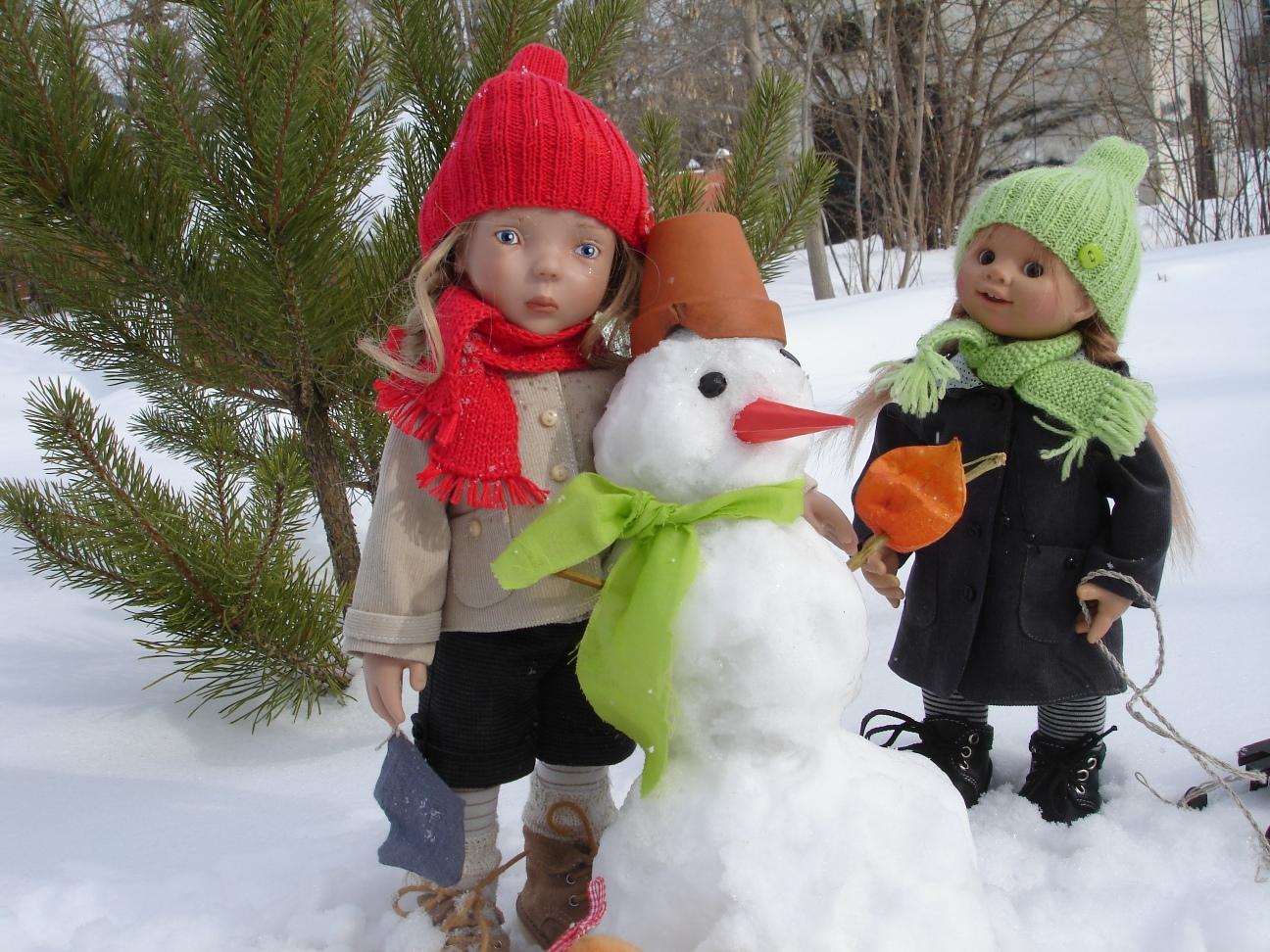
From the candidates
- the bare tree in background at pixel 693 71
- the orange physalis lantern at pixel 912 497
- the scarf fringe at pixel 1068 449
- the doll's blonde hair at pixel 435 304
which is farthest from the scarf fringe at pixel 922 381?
the bare tree in background at pixel 693 71

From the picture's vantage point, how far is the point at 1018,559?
1.58 meters

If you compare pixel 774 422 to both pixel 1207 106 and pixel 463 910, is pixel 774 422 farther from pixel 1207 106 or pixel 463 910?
pixel 1207 106

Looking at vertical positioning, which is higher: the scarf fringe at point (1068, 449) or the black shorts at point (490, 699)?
the scarf fringe at point (1068, 449)

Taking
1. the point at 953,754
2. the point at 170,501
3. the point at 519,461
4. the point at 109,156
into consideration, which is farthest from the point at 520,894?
the point at 109,156

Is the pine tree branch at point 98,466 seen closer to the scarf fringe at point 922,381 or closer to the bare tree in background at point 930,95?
the scarf fringe at point 922,381

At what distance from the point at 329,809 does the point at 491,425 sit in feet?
3.04

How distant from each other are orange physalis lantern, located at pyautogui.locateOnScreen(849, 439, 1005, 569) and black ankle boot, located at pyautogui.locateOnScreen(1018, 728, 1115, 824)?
2.18 feet

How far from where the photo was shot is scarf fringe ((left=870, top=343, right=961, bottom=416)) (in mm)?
1521

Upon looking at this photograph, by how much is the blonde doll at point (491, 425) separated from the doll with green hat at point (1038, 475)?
0.54m

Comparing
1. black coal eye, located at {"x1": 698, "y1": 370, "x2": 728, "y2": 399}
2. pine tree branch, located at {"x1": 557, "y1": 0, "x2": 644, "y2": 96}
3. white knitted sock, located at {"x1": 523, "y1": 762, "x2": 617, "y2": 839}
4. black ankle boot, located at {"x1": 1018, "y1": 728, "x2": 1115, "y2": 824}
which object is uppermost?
pine tree branch, located at {"x1": 557, "y1": 0, "x2": 644, "y2": 96}

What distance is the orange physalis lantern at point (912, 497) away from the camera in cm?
118

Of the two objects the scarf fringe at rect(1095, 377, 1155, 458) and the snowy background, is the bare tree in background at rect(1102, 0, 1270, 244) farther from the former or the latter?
the scarf fringe at rect(1095, 377, 1155, 458)

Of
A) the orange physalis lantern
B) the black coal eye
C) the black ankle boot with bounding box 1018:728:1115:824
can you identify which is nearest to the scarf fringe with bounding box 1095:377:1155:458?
the orange physalis lantern

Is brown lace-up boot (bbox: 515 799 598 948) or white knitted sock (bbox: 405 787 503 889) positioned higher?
white knitted sock (bbox: 405 787 503 889)
